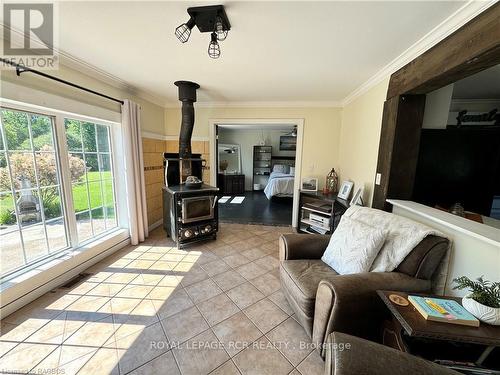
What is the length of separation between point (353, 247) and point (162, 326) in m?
1.62

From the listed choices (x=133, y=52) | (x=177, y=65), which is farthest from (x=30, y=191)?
(x=177, y=65)

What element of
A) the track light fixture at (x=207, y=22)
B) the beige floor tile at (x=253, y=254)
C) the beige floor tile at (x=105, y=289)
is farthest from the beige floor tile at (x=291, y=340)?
the track light fixture at (x=207, y=22)

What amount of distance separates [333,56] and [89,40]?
2.15m

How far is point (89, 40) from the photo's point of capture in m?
1.68

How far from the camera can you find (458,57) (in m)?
1.29

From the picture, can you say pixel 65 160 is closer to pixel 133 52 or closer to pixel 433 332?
pixel 133 52

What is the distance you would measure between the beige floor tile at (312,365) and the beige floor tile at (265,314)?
0.33 metres

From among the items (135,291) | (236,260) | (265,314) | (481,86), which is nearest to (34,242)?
(135,291)

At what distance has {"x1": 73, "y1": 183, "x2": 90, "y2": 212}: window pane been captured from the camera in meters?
2.30

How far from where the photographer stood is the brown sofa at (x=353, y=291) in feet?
3.92

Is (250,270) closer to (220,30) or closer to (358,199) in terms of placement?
(358,199)

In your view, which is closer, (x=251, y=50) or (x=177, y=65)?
(x=251, y=50)

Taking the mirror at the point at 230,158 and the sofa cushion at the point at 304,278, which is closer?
the sofa cushion at the point at 304,278

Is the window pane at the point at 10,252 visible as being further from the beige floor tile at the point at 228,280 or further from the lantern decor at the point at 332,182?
the lantern decor at the point at 332,182
